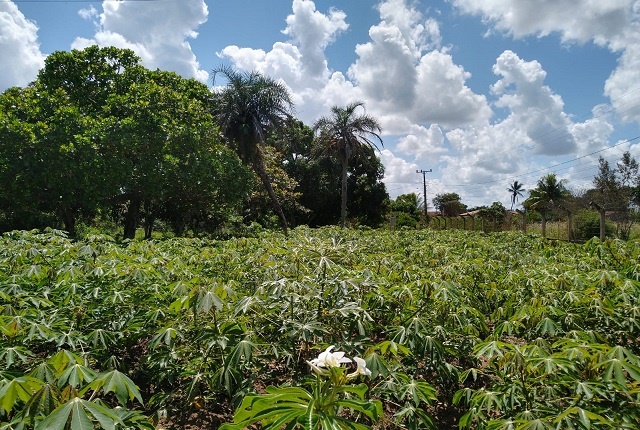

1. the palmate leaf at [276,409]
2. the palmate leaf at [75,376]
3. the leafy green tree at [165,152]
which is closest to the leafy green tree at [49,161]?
the leafy green tree at [165,152]

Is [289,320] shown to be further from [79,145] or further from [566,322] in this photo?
[79,145]

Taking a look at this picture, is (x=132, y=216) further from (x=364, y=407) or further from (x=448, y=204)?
(x=448, y=204)

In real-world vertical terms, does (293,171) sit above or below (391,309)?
above

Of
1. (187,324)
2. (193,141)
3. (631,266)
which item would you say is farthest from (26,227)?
(631,266)

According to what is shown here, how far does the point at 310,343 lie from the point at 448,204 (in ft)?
181

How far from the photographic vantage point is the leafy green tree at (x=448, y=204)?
5246cm

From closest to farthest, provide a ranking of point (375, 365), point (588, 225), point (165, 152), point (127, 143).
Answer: point (375, 365) < point (127, 143) < point (165, 152) < point (588, 225)

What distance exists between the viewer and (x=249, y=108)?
1672 centimetres

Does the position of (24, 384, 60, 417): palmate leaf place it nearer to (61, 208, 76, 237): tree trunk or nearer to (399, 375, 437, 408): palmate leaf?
(399, 375, 437, 408): palmate leaf

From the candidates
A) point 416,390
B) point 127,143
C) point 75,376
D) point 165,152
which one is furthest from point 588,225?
point 75,376

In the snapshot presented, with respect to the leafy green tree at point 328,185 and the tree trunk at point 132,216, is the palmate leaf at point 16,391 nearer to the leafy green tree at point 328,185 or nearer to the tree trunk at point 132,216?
the tree trunk at point 132,216

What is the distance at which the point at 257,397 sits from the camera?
1229 mm

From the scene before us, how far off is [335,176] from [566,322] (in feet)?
87.1

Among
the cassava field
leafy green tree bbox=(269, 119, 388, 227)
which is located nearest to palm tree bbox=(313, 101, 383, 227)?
leafy green tree bbox=(269, 119, 388, 227)
